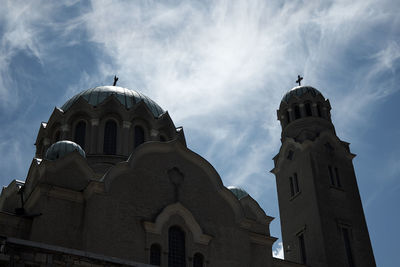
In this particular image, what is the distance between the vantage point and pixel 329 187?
28.0 metres

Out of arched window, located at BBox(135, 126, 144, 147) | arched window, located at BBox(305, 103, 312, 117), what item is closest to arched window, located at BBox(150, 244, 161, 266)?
arched window, located at BBox(135, 126, 144, 147)

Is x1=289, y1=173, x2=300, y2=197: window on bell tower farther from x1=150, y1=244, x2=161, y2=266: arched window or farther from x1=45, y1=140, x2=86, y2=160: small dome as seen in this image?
x1=45, y1=140, x2=86, y2=160: small dome

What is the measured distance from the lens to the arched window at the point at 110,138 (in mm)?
26984

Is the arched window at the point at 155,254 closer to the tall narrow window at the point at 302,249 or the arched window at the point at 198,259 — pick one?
the arched window at the point at 198,259

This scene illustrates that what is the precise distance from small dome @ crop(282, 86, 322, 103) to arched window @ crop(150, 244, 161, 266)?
14.8 metres

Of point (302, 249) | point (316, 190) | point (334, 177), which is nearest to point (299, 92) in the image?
point (334, 177)

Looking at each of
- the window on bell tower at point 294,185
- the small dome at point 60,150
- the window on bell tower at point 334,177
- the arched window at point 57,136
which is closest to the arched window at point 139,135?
the arched window at point 57,136

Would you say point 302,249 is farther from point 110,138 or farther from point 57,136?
point 57,136

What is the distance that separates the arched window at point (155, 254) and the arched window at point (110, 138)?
7875 mm

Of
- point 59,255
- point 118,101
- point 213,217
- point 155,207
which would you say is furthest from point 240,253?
point 118,101

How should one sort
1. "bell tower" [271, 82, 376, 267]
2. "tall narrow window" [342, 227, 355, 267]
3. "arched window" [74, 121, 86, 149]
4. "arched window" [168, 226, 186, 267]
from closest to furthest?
"arched window" [168, 226, 186, 267] < "tall narrow window" [342, 227, 355, 267] < "bell tower" [271, 82, 376, 267] < "arched window" [74, 121, 86, 149]

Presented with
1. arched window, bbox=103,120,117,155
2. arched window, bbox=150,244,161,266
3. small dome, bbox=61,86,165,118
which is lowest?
arched window, bbox=150,244,161,266

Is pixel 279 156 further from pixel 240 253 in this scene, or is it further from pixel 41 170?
pixel 41 170

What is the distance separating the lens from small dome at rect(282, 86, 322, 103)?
32156 millimetres
